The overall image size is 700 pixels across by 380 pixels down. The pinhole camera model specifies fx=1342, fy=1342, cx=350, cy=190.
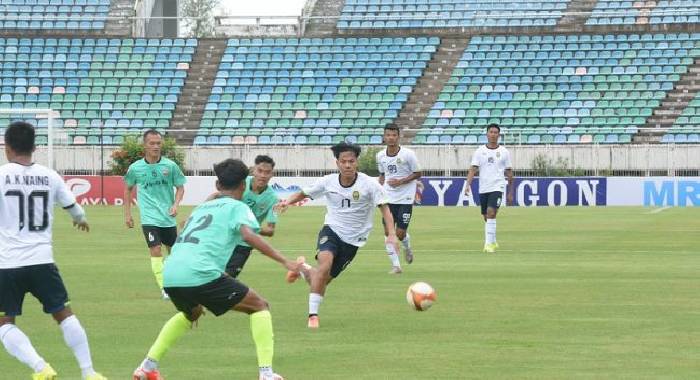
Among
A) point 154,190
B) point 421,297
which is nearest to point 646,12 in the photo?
point 154,190

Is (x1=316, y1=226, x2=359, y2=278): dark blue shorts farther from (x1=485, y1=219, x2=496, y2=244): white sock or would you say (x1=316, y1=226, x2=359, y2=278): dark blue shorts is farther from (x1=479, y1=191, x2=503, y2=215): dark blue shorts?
(x1=479, y1=191, x2=503, y2=215): dark blue shorts

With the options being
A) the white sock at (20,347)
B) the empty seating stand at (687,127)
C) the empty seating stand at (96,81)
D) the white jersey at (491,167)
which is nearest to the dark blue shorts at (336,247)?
the white sock at (20,347)

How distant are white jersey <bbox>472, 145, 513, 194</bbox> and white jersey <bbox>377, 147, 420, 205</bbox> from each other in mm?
3884

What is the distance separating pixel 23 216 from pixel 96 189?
37606mm

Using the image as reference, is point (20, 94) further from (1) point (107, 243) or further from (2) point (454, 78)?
(1) point (107, 243)

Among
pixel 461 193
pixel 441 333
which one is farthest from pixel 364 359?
pixel 461 193

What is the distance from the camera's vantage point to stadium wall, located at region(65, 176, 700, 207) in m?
44.4

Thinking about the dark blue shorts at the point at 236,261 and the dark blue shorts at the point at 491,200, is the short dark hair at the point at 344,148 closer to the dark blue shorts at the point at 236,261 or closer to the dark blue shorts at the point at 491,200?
the dark blue shorts at the point at 236,261

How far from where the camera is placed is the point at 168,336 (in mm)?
10141

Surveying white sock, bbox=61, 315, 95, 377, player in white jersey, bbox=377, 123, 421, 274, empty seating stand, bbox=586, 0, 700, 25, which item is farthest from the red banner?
white sock, bbox=61, 315, 95, 377

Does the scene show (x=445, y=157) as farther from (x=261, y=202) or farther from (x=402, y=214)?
(x=261, y=202)

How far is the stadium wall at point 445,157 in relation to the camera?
150ft

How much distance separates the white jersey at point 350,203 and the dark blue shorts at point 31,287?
525 centimetres

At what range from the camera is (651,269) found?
20.7m
